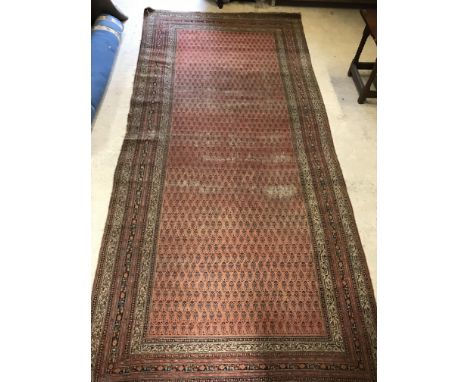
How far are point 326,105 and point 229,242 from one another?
1.19 meters

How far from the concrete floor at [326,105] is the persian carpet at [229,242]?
62 mm

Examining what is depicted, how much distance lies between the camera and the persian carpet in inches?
57.2

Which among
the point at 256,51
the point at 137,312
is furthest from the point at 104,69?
the point at 137,312

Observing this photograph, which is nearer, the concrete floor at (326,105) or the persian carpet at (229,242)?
the persian carpet at (229,242)

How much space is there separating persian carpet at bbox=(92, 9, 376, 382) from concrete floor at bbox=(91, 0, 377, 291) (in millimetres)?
62

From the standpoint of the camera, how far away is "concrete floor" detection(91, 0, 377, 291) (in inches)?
74.9

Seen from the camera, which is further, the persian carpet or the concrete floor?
the concrete floor

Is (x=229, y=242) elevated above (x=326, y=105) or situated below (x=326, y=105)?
below

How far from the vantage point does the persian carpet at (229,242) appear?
145cm

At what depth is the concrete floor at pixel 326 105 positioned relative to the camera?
74.9 inches

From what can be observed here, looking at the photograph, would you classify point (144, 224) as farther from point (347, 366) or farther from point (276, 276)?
point (347, 366)

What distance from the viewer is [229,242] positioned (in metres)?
1.74
